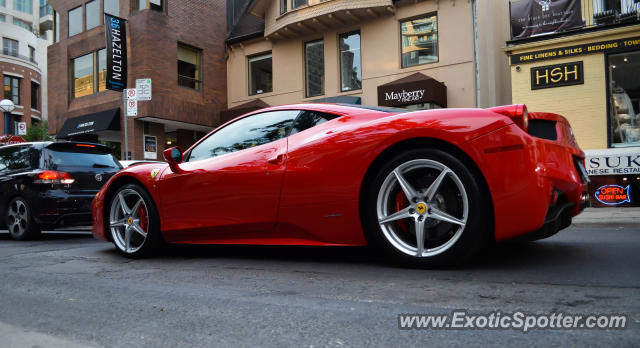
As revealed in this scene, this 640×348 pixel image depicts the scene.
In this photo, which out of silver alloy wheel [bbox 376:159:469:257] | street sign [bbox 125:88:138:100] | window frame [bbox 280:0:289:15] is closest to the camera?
silver alloy wheel [bbox 376:159:469:257]

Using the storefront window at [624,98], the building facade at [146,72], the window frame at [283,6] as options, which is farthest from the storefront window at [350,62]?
the storefront window at [624,98]

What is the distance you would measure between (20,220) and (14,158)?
102 centimetres

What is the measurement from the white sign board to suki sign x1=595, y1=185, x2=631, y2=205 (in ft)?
1.20

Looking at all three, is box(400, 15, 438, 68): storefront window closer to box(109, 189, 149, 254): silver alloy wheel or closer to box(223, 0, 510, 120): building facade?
box(223, 0, 510, 120): building facade

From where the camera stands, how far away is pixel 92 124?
63.5 feet

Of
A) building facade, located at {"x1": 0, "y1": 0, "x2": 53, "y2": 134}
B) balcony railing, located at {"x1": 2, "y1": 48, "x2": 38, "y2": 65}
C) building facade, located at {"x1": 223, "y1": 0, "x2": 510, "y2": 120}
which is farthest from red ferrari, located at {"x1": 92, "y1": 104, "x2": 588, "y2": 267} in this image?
balcony railing, located at {"x1": 2, "y1": 48, "x2": 38, "y2": 65}

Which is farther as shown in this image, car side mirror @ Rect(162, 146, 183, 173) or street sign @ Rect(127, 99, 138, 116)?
street sign @ Rect(127, 99, 138, 116)

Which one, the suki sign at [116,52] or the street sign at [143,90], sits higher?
the suki sign at [116,52]

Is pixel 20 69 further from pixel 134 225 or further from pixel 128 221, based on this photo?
pixel 134 225

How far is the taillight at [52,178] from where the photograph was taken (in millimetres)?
6806

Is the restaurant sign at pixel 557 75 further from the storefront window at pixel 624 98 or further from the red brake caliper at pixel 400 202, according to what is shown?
the red brake caliper at pixel 400 202

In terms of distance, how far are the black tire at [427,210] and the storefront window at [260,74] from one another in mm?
16342

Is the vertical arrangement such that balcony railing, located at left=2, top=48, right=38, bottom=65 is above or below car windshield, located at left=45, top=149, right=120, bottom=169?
above

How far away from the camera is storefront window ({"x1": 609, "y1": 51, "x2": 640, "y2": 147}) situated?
36.7 ft
